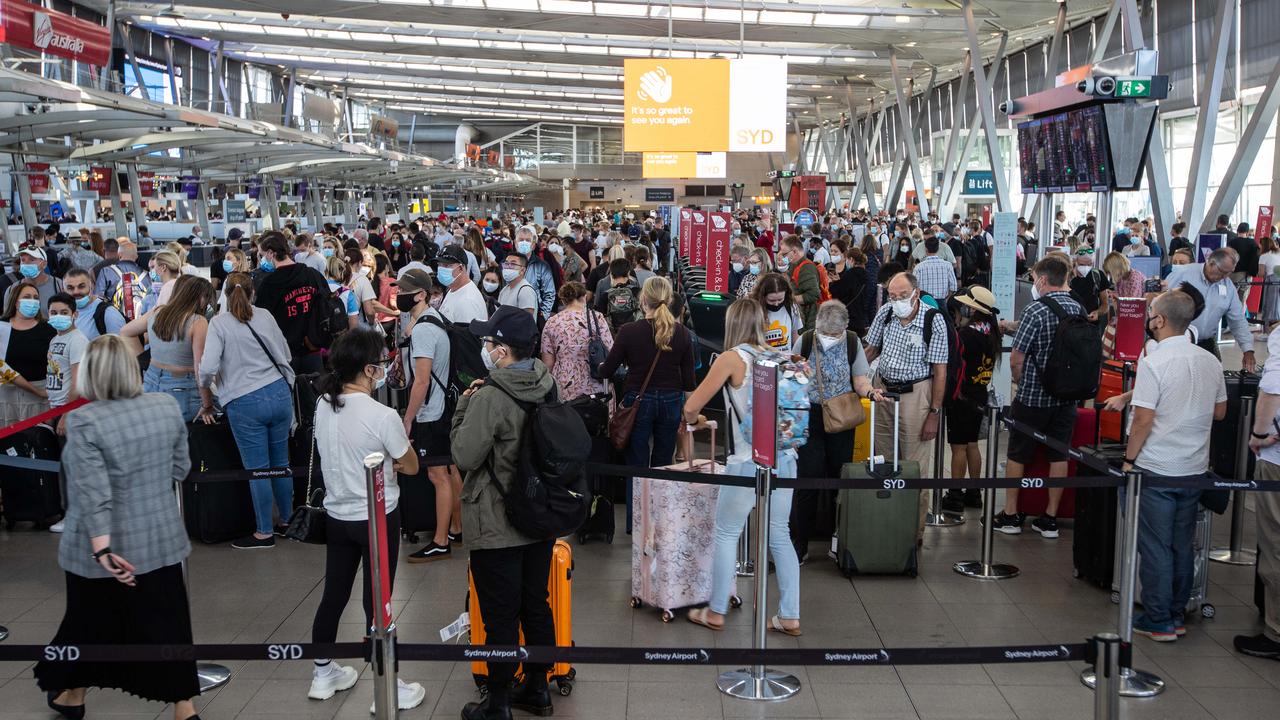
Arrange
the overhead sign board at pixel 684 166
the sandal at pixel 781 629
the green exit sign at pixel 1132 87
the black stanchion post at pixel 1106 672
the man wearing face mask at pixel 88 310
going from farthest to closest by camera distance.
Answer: the overhead sign board at pixel 684 166 < the green exit sign at pixel 1132 87 < the man wearing face mask at pixel 88 310 < the sandal at pixel 781 629 < the black stanchion post at pixel 1106 672

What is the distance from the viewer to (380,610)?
3.56 metres

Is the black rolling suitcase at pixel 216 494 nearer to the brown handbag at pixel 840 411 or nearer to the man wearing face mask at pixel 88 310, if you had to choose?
the man wearing face mask at pixel 88 310

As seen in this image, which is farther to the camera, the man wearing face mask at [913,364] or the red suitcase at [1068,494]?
the red suitcase at [1068,494]

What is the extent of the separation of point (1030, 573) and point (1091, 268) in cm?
616

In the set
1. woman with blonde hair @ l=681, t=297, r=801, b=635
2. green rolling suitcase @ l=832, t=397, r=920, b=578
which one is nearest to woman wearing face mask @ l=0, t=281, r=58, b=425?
woman with blonde hair @ l=681, t=297, r=801, b=635

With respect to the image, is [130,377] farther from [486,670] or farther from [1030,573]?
[1030,573]

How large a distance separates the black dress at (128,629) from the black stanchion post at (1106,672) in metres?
3.29

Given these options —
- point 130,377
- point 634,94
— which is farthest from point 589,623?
point 634,94

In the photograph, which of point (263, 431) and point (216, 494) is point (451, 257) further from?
point (216, 494)

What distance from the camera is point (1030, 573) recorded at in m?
6.13

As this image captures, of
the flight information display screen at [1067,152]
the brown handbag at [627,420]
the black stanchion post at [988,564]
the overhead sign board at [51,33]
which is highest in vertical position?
the overhead sign board at [51,33]

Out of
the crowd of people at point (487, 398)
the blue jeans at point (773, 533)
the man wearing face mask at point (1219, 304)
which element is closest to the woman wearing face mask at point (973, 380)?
the crowd of people at point (487, 398)

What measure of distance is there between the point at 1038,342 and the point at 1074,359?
262mm

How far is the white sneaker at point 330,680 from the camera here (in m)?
4.49
